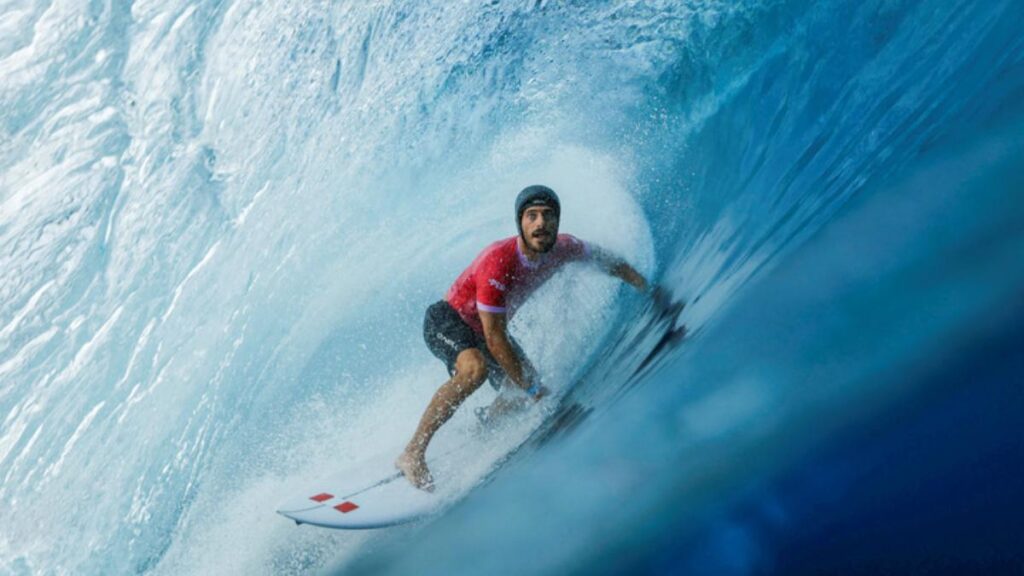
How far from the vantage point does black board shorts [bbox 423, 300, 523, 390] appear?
12.3ft

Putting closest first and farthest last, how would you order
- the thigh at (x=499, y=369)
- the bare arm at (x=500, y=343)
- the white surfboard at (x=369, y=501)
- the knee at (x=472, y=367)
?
the bare arm at (x=500, y=343) → the knee at (x=472, y=367) → the thigh at (x=499, y=369) → the white surfboard at (x=369, y=501)

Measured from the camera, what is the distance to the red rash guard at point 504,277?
357 centimetres

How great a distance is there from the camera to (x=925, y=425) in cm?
359

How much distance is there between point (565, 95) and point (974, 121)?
8.28ft

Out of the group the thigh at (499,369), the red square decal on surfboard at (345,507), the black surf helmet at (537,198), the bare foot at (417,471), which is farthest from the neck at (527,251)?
the red square decal on surfboard at (345,507)

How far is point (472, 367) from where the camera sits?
3.67 metres

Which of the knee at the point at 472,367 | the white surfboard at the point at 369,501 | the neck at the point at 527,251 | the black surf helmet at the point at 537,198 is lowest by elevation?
the white surfboard at the point at 369,501

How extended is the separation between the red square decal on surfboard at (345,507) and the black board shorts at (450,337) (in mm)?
887

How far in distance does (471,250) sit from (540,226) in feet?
6.12

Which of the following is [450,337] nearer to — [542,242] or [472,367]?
[472,367]

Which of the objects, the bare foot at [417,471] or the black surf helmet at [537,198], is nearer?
the black surf helmet at [537,198]

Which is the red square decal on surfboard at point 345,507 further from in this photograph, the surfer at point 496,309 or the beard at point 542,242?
the beard at point 542,242

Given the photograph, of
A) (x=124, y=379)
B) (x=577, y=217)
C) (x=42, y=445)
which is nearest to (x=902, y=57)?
(x=577, y=217)

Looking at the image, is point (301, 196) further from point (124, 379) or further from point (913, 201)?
point (913, 201)
